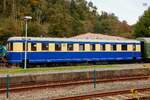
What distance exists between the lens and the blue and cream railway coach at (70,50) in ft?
118

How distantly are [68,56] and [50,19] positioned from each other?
60.8 metres

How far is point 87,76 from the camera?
2648cm

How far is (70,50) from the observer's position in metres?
38.6

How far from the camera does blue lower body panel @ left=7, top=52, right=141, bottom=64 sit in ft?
118

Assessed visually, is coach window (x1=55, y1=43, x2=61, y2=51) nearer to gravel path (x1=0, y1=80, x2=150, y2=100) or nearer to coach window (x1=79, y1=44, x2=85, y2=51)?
coach window (x1=79, y1=44, x2=85, y2=51)

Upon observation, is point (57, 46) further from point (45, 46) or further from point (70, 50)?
point (70, 50)

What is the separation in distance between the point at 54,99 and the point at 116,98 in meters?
2.82

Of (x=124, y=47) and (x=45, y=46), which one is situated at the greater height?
(x=45, y=46)

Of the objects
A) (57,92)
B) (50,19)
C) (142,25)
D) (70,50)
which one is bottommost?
(57,92)

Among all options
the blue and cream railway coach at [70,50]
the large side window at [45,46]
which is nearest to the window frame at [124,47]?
the blue and cream railway coach at [70,50]

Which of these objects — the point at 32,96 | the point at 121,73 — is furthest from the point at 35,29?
the point at 32,96

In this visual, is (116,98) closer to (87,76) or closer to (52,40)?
(87,76)

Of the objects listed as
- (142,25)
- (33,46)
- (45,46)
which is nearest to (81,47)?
(45,46)

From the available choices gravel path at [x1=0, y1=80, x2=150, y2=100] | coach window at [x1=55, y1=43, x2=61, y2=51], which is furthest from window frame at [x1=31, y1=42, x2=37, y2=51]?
gravel path at [x1=0, y1=80, x2=150, y2=100]
